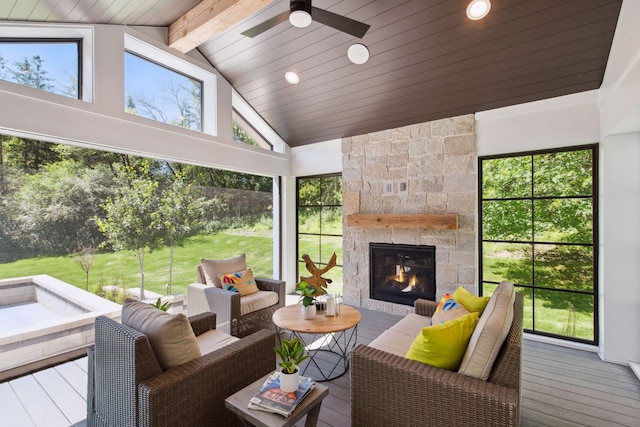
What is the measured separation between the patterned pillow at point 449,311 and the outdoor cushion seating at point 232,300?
6.29 ft

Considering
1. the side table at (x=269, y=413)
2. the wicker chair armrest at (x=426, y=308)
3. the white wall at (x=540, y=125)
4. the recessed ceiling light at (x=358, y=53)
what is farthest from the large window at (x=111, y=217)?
the white wall at (x=540, y=125)

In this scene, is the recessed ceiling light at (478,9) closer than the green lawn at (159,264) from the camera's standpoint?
Yes

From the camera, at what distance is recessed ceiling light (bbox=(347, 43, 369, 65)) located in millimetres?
3281

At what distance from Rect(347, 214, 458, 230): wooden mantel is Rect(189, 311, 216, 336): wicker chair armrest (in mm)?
2444

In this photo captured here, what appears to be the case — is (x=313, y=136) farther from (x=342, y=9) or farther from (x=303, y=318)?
(x=303, y=318)

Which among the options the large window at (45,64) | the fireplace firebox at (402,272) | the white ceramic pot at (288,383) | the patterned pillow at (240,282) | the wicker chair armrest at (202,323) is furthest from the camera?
the fireplace firebox at (402,272)

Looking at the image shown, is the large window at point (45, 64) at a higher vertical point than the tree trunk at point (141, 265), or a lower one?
higher

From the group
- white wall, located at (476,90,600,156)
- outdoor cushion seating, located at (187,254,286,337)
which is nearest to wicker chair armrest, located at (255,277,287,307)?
outdoor cushion seating, located at (187,254,286,337)

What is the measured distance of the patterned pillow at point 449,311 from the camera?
2.27 metres

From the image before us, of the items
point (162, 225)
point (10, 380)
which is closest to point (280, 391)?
point (10, 380)

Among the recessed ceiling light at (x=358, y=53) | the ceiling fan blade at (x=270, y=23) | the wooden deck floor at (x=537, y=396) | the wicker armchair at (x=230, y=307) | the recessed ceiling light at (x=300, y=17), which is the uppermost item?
the recessed ceiling light at (x=358, y=53)

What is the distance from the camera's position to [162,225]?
3756 mm

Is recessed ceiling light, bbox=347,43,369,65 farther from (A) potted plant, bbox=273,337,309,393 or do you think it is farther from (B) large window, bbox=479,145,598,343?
(A) potted plant, bbox=273,337,309,393

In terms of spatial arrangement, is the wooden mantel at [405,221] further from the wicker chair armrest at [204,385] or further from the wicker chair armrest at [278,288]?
the wicker chair armrest at [204,385]
